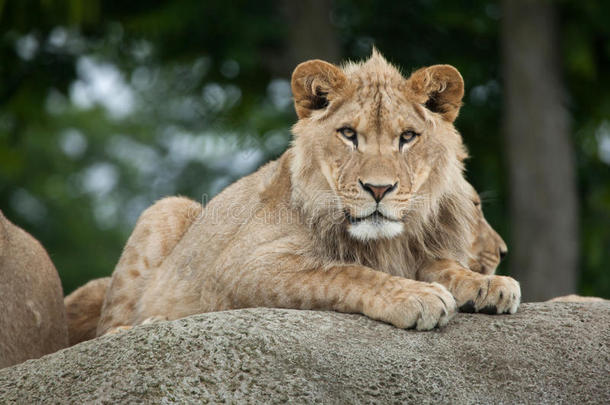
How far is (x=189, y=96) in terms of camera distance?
1301 centimetres

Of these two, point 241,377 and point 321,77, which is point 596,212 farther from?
point 241,377

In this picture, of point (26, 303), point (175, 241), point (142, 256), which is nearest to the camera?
point (26, 303)

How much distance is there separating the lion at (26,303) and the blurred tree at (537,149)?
652 centimetres

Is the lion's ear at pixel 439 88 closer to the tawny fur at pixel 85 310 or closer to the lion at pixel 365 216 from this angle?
the lion at pixel 365 216

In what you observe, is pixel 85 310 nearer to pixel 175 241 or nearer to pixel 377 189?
pixel 175 241

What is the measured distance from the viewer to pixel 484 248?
6.67 meters

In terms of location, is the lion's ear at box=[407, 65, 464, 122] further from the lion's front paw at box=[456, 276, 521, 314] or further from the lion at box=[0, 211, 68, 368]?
the lion at box=[0, 211, 68, 368]

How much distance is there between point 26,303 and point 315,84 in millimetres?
2254

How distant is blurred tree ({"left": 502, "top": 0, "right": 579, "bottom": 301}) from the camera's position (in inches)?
454

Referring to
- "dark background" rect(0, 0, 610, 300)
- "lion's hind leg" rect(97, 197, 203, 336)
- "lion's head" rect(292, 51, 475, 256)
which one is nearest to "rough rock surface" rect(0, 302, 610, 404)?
"lion's head" rect(292, 51, 475, 256)

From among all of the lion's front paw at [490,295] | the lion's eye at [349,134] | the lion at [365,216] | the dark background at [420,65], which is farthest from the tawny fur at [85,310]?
the dark background at [420,65]

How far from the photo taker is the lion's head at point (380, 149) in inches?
205

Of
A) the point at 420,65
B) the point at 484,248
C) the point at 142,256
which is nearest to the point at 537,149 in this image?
the point at 420,65

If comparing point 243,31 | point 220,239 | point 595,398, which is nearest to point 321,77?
point 220,239
